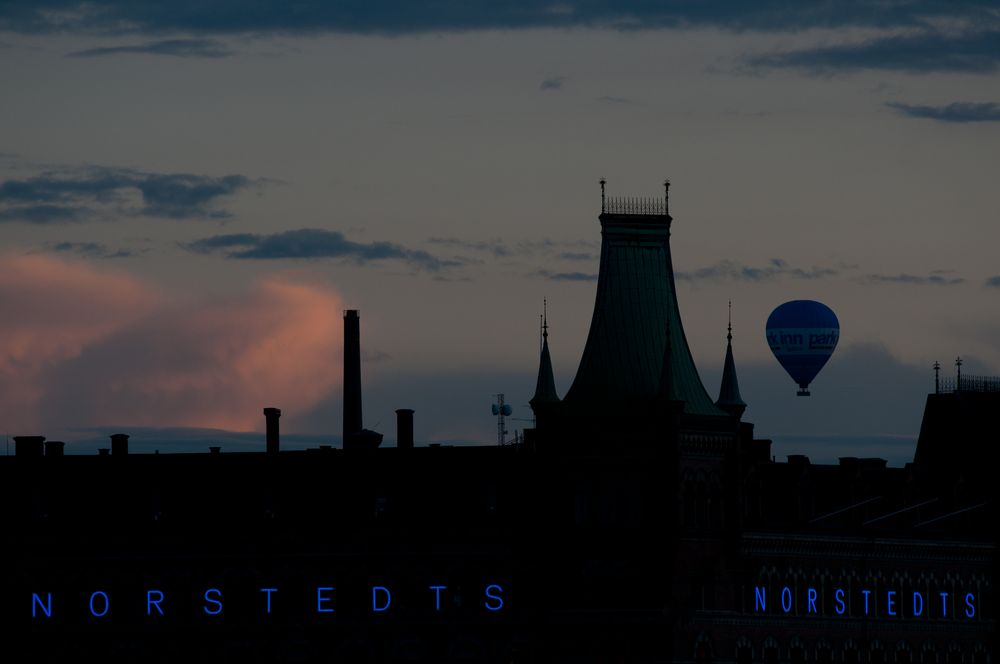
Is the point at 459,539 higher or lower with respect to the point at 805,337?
lower

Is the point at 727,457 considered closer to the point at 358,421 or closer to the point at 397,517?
the point at 397,517

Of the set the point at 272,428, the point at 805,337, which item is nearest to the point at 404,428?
the point at 272,428

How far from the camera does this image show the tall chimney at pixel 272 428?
18138 centimetres

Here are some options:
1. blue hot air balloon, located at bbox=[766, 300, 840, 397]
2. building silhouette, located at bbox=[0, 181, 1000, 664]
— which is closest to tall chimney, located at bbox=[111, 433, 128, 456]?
building silhouette, located at bbox=[0, 181, 1000, 664]

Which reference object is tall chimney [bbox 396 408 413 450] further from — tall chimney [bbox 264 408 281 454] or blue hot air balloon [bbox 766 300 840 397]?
blue hot air balloon [bbox 766 300 840 397]

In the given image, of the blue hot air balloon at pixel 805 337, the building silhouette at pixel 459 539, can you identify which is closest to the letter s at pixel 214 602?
the building silhouette at pixel 459 539

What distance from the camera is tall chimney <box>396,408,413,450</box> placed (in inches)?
7087

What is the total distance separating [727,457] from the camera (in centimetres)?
17412

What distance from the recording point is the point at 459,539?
173000mm

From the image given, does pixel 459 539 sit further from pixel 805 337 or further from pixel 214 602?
pixel 805 337

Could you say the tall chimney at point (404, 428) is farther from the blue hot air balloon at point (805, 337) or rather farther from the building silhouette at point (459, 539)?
the blue hot air balloon at point (805, 337)

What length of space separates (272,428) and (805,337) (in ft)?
102

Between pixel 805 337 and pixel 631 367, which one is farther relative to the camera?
pixel 805 337

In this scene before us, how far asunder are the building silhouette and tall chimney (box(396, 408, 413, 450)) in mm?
4138
